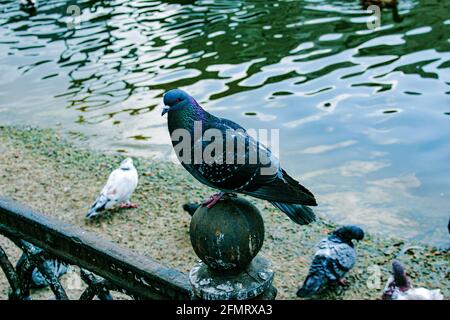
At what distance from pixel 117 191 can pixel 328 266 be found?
2.77 metres

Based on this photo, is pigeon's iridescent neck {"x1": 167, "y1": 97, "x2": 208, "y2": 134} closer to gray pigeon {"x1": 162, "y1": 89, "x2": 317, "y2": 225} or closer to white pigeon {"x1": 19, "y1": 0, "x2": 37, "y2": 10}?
gray pigeon {"x1": 162, "y1": 89, "x2": 317, "y2": 225}

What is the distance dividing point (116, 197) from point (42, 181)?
173 cm

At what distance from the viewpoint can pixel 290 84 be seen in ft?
35.6

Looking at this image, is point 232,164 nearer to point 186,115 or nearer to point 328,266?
point 186,115

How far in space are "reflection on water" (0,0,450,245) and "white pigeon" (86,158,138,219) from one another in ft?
6.40

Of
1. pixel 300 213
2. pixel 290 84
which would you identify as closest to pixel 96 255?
pixel 300 213

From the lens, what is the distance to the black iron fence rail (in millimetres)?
2025

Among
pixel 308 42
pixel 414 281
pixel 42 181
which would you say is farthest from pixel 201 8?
pixel 414 281

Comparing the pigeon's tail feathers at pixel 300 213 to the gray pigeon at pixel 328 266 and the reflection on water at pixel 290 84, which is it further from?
the reflection on water at pixel 290 84

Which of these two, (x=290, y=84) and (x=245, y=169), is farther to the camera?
(x=290, y=84)

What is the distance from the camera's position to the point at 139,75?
11906 millimetres

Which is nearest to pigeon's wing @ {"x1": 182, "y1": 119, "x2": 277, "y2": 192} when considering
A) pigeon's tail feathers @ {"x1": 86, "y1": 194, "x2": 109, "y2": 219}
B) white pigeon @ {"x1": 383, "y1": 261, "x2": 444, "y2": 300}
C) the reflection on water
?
white pigeon @ {"x1": 383, "y1": 261, "x2": 444, "y2": 300}

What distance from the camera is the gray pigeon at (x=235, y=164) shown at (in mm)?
2703
